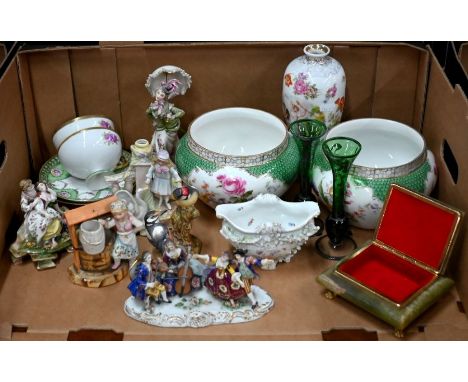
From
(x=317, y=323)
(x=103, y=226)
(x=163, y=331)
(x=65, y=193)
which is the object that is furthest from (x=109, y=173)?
(x=317, y=323)

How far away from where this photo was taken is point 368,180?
2674mm

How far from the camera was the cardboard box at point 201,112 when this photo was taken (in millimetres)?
2477

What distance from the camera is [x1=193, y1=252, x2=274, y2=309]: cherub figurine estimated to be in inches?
96.7

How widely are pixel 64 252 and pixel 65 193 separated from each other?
227 mm

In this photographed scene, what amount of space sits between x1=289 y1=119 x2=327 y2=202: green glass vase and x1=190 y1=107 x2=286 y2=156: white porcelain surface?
15 centimetres

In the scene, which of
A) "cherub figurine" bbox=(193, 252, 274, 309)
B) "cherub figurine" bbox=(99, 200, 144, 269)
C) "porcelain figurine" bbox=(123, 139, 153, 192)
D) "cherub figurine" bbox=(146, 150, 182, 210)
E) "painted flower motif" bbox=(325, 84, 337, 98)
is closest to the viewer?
"cherub figurine" bbox=(193, 252, 274, 309)

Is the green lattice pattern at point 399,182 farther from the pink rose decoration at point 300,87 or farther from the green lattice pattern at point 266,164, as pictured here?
the pink rose decoration at point 300,87

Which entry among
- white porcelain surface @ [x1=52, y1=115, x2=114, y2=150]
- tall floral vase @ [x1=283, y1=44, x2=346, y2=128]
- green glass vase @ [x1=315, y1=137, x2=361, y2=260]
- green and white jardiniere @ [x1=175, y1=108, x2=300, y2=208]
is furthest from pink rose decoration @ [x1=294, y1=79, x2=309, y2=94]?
white porcelain surface @ [x1=52, y1=115, x2=114, y2=150]

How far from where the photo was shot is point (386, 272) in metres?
2.63

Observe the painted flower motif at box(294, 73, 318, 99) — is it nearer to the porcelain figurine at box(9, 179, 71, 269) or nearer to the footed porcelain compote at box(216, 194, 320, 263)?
the footed porcelain compote at box(216, 194, 320, 263)

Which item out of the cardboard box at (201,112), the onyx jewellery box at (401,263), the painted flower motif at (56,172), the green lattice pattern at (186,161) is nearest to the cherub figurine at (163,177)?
the green lattice pattern at (186,161)

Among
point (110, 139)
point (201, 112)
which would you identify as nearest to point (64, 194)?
point (110, 139)

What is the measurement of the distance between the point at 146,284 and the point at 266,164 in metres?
0.52

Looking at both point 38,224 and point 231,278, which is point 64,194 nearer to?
point 38,224
